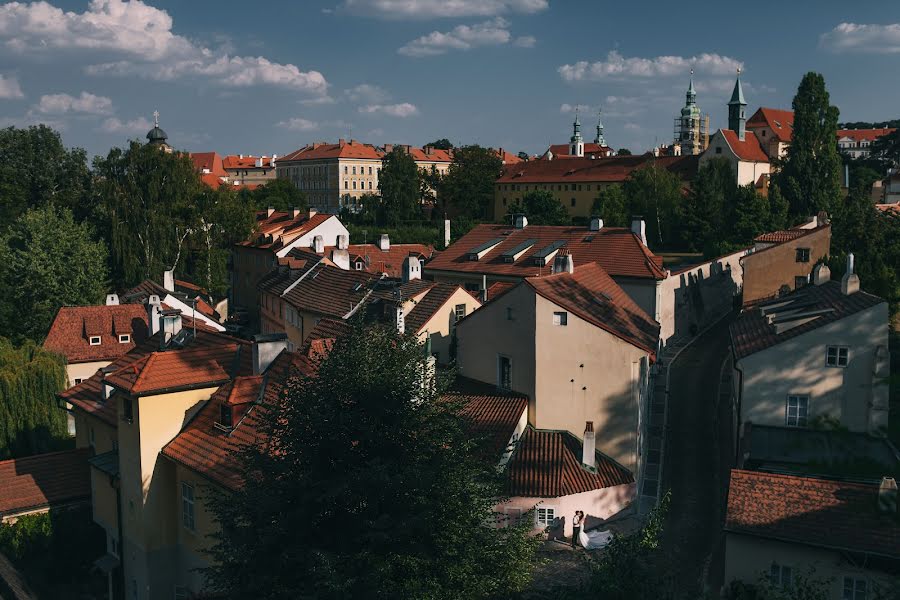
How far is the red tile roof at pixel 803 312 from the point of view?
23141mm

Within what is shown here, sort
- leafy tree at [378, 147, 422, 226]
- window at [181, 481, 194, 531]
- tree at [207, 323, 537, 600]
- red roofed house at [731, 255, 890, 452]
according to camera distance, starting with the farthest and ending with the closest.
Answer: leafy tree at [378, 147, 422, 226]
red roofed house at [731, 255, 890, 452]
window at [181, 481, 194, 531]
tree at [207, 323, 537, 600]

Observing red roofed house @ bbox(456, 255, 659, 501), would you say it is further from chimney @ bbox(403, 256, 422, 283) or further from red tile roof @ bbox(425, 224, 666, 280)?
red tile roof @ bbox(425, 224, 666, 280)

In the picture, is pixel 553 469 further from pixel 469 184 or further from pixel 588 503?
pixel 469 184

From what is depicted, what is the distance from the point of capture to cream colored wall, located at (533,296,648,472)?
2341cm

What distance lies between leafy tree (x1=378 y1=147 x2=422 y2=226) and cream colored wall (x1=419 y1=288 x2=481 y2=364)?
208ft

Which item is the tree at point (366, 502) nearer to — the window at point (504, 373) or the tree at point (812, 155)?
the window at point (504, 373)

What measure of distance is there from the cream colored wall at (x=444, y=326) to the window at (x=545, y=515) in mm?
7107

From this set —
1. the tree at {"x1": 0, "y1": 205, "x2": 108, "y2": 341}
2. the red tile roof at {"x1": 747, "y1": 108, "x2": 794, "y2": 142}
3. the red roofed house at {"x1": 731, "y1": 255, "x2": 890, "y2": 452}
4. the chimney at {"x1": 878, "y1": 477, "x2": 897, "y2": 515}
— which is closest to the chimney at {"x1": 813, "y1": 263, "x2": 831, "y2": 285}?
the red roofed house at {"x1": 731, "y1": 255, "x2": 890, "y2": 452}

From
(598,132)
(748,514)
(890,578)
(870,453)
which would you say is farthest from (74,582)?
(598,132)

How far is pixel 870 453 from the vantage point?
Answer: 2194 centimetres

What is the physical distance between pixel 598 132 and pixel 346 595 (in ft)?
511

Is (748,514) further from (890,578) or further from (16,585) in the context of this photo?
(16,585)

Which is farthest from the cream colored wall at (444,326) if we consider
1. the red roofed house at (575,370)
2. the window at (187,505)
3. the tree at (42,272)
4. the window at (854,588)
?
the tree at (42,272)

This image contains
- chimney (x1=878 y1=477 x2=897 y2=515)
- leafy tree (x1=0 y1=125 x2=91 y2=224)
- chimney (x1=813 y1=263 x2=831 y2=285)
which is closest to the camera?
chimney (x1=878 y1=477 x2=897 y2=515)
